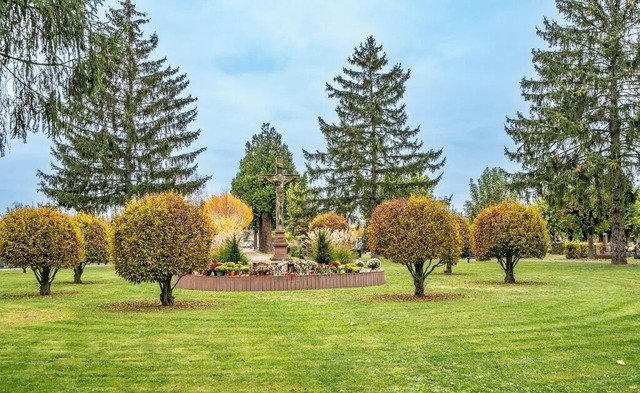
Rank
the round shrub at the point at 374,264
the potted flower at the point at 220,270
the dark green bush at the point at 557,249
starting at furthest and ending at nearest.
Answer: the dark green bush at the point at 557,249 < the round shrub at the point at 374,264 < the potted flower at the point at 220,270

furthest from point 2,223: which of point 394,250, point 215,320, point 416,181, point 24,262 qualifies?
point 416,181

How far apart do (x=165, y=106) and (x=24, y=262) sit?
2356cm

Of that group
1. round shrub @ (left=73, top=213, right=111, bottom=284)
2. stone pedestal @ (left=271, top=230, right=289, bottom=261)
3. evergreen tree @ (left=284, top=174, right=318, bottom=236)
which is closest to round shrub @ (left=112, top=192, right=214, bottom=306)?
round shrub @ (left=73, top=213, right=111, bottom=284)

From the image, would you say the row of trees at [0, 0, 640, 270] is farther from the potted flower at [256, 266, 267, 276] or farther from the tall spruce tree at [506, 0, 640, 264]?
the potted flower at [256, 266, 267, 276]

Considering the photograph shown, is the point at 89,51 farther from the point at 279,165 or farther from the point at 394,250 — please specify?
the point at 279,165

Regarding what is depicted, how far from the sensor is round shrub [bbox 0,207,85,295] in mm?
13469

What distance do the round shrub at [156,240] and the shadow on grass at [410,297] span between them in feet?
14.0

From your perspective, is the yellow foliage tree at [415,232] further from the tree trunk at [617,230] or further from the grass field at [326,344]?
the tree trunk at [617,230]

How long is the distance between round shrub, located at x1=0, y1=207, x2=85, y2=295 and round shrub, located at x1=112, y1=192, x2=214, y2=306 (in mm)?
3506

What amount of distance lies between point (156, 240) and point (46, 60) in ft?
15.0

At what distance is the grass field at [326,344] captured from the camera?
18.3 feet

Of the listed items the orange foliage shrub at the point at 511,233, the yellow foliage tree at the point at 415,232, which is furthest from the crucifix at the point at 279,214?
the yellow foliage tree at the point at 415,232

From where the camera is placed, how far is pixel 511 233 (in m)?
16.0

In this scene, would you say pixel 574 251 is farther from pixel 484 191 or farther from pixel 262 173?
pixel 262 173
